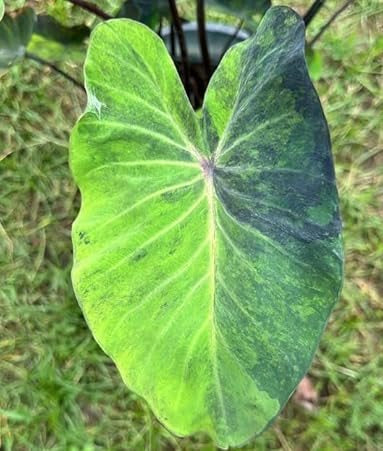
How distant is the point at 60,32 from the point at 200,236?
0.53 m

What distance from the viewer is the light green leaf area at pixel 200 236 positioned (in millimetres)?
754

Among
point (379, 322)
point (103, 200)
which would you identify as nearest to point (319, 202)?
point (103, 200)

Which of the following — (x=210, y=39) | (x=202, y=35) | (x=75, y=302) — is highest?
(x=202, y=35)

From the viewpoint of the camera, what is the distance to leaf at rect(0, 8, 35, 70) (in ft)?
3.34

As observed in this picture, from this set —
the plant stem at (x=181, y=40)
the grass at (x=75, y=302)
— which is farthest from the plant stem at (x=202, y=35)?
the grass at (x=75, y=302)

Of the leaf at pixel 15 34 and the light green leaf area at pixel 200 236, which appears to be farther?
the leaf at pixel 15 34

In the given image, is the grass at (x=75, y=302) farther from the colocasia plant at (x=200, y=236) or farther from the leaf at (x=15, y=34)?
the colocasia plant at (x=200, y=236)

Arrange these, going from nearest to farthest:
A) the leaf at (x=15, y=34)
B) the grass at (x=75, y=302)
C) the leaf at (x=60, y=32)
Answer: the leaf at (x=15, y=34), the leaf at (x=60, y=32), the grass at (x=75, y=302)

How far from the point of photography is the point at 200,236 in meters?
0.80

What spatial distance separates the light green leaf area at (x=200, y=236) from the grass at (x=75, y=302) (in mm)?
659

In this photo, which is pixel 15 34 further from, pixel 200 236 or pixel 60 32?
pixel 200 236

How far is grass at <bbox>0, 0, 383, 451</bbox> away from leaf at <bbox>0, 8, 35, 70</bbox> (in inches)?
22.0

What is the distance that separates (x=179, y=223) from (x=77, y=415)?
0.76 meters

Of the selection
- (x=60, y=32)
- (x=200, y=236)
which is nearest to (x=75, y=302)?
(x=60, y=32)
